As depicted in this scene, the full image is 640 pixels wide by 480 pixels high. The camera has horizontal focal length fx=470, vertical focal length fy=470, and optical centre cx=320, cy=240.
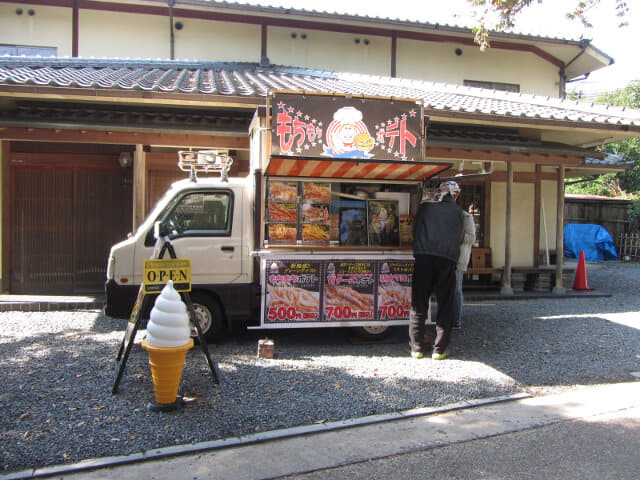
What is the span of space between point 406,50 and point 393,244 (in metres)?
8.37

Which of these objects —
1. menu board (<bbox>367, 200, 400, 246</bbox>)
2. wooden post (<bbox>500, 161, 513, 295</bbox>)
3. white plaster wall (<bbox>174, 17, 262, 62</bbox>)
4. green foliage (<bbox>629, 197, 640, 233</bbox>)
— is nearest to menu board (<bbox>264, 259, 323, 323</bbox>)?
menu board (<bbox>367, 200, 400, 246</bbox>)

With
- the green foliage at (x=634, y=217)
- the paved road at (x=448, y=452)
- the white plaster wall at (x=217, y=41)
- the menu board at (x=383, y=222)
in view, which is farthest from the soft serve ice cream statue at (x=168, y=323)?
the green foliage at (x=634, y=217)

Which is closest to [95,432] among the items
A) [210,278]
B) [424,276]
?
[210,278]

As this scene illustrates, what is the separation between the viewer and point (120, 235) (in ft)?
28.5

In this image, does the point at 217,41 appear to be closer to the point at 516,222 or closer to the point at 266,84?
the point at 266,84

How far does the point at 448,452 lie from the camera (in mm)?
3402

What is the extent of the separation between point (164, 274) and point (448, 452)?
285 cm

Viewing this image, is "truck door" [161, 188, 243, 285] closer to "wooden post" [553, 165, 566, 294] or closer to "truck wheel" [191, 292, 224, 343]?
"truck wheel" [191, 292, 224, 343]

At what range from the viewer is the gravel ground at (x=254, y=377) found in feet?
11.6

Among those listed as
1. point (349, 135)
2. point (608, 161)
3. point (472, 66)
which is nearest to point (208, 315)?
point (349, 135)

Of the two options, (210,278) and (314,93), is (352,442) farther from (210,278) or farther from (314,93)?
(314,93)

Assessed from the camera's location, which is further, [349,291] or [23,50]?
[23,50]

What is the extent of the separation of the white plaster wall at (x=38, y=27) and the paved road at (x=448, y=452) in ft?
36.3

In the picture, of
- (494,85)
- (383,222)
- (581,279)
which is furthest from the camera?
(494,85)
